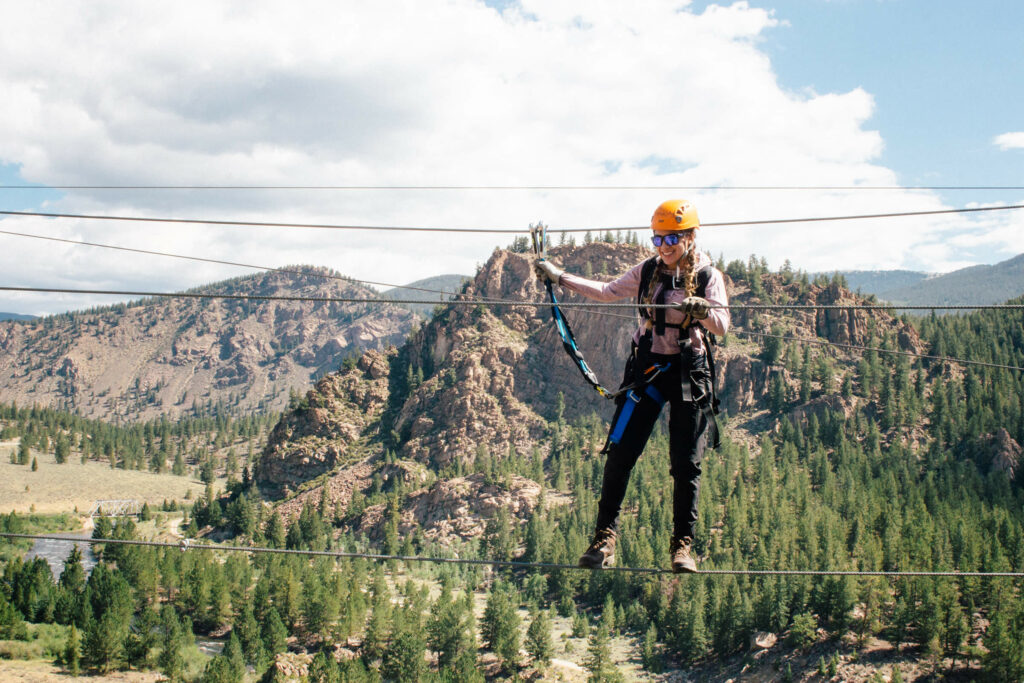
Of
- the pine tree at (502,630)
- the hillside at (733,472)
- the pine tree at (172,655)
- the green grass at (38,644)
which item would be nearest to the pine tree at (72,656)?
the green grass at (38,644)

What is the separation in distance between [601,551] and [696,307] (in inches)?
104

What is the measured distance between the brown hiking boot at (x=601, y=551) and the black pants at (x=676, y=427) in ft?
0.34

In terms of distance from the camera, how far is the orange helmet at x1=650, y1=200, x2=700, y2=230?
7199 mm

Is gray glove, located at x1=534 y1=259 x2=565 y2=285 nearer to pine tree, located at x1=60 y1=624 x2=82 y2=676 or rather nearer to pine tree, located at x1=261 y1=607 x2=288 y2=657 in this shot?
pine tree, located at x1=60 y1=624 x2=82 y2=676

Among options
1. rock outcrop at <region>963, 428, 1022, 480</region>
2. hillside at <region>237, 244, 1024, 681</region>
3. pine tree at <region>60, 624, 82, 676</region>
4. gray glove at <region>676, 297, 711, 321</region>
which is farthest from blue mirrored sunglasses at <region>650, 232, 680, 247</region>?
rock outcrop at <region>963, 428, 1022, 480</region>

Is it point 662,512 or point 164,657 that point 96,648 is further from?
point 662,512

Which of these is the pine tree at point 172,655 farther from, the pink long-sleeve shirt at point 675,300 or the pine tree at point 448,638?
the pink long-sleeve shirt at point 675,300

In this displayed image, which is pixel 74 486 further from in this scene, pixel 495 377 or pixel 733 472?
pixel 733 472

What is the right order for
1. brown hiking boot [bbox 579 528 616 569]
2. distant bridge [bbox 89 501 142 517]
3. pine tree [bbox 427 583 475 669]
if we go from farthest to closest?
distant bridge [bbox 89 501 142 517] < pine tree [bbox 427 583 475 669] < brown hiking boot [bbox 579 528 616 569]

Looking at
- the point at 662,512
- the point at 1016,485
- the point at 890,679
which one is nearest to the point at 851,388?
A: the point at 1016,485

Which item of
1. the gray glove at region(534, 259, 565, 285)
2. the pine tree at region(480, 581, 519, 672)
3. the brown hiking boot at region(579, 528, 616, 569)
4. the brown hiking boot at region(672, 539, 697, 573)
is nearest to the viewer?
the brown hiking boot at region(672, 539, 697, 573)

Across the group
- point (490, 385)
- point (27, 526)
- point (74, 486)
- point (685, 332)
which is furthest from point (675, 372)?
point (74, 486)

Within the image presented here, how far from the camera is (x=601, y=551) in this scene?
762 cm

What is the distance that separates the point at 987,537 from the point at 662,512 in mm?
32985
